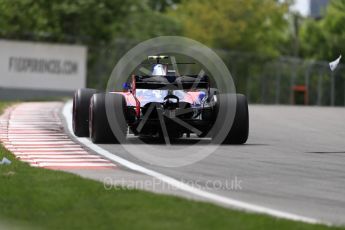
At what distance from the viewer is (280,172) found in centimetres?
1307

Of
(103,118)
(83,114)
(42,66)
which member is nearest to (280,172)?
(103,118)

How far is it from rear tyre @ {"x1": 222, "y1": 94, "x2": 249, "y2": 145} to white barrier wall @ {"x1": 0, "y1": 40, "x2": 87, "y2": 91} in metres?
27.3

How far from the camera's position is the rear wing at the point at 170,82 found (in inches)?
671

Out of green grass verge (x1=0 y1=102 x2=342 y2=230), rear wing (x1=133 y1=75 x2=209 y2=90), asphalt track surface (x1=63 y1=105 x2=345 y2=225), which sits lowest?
asphalt track surface (x1=63 y1=105 x2=345 y2=225)

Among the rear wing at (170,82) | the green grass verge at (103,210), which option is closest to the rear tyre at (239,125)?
the rear wing at (170,82)

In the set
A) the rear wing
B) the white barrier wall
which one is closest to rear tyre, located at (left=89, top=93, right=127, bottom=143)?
the rear wing

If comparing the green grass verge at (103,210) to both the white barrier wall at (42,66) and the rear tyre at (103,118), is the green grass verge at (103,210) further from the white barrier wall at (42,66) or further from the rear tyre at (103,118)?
Result: the white barrier wall at (42,66)

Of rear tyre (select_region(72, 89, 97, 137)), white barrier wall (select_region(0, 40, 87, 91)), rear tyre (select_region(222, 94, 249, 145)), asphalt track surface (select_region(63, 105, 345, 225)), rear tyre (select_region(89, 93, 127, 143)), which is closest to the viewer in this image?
asphalt track surface (select_region(63, 105, 345, 225))

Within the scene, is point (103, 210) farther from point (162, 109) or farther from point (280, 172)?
point (162, 109)

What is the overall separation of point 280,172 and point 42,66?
105ft

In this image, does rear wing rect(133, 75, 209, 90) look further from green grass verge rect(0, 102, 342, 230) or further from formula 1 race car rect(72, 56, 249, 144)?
green grass verge rect(0, 102, 342, 230)

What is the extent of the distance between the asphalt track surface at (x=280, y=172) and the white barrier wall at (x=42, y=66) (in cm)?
2432

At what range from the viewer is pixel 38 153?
1509 cm

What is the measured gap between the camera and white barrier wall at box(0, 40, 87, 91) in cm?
4334
